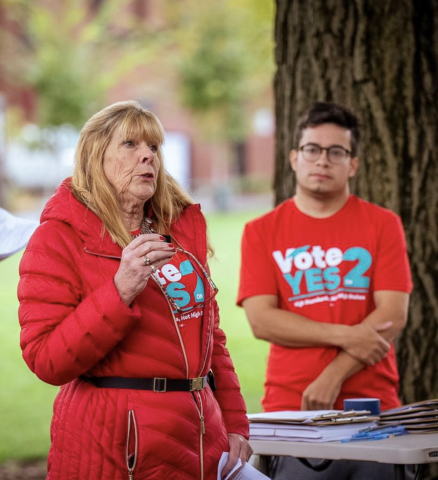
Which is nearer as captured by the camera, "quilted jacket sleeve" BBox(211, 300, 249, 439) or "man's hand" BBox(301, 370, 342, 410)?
"quilted jacket sleeve" BBox(211, 300, 249, 439)

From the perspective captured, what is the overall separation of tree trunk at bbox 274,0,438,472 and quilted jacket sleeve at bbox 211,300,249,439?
186 cm

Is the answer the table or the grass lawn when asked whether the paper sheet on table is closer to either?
the table

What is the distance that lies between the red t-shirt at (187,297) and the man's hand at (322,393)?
97cm

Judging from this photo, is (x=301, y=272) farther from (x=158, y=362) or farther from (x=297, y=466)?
(x=158, y=362)

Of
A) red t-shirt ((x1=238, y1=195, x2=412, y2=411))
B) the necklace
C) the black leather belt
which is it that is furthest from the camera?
red t-shirt ((x1=238, y1=195, x2=412, y2=411))

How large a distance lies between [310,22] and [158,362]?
2.71 m

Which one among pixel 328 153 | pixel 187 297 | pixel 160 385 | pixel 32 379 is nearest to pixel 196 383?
pixel 160 385

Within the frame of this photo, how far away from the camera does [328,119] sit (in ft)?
12.2

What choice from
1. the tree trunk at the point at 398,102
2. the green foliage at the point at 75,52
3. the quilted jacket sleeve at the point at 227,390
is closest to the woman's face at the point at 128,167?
the quilted jacket sleeve at the point at 227,390

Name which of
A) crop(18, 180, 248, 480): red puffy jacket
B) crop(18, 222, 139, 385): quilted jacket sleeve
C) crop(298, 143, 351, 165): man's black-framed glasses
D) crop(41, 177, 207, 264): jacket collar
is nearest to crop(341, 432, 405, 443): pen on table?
crop(18, 180, 248, 480): red puffy jacket

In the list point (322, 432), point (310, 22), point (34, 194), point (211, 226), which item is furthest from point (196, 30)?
point (322, 432)

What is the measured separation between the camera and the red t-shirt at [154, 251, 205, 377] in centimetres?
249

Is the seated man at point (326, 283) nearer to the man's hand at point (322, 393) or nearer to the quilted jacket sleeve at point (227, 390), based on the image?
the man's hand at point (322, 393)

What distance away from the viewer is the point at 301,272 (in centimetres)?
354
